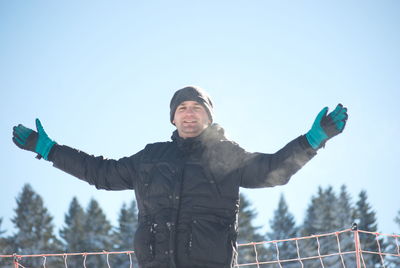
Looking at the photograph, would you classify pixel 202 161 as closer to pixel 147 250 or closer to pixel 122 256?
pixel 147 250

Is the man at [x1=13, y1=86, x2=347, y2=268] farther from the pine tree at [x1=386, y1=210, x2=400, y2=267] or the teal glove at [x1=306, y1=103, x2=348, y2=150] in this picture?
the pine tree at [x1=386, y1=210, x2=400, y2=267]

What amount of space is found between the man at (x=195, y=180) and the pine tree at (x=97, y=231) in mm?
35387

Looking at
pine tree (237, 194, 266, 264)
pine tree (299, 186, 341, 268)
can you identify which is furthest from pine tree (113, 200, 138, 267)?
pine tree (299, 186, 341, 268)

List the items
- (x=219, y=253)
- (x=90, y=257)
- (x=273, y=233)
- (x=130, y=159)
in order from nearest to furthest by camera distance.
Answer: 1. (x=219, y=253)
2. (x=130, y=159)
3. (x=90, y=257)
4. (x=273, y=233)

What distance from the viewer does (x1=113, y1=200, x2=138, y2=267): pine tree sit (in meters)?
39.0

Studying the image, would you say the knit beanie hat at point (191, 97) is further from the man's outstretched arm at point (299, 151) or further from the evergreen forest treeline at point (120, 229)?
the evergreen forest treeline at point (120, 229)

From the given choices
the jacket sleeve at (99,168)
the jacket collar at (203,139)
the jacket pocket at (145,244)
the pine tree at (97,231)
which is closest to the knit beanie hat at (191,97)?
the jacket collar at (203,139)

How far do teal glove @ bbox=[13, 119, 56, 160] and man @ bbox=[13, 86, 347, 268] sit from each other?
17.7 inches

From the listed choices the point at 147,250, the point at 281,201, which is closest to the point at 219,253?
the point at 147,250

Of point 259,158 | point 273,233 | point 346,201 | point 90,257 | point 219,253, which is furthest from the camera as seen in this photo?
point 273,233

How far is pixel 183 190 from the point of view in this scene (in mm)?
3629

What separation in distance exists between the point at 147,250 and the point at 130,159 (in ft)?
2.52

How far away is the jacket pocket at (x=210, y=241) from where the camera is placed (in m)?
3.44

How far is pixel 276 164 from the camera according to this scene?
141 inches
